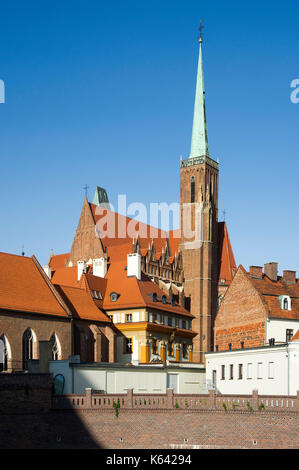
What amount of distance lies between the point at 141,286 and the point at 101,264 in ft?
20.7

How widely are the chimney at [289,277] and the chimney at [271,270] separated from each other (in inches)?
28.6

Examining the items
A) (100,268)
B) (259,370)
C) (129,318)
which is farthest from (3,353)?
(100,268)

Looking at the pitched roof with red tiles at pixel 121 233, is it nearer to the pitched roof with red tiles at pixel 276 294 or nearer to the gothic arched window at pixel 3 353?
the pitched roof with red tiles at pixel 276 294

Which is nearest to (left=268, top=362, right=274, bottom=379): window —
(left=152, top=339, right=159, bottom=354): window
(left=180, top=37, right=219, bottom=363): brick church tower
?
(left=152, top=339, right=159, bottom=354): window

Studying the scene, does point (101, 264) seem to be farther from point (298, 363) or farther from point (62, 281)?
point (298, 363)

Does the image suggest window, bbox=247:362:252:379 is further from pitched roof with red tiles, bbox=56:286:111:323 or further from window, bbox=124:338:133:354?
window, bbox=124:338:133:354

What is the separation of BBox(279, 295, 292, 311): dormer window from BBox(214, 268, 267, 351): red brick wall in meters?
1.78

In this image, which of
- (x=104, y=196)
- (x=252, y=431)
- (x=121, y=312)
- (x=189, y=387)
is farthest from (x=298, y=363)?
(x=104, y=196)

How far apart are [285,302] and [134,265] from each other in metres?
22.5

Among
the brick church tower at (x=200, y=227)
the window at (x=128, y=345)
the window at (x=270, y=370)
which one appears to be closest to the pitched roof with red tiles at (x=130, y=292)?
the window at (x=128, y=345)

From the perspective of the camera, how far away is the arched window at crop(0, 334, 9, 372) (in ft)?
172

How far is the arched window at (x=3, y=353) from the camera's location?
5241cm
